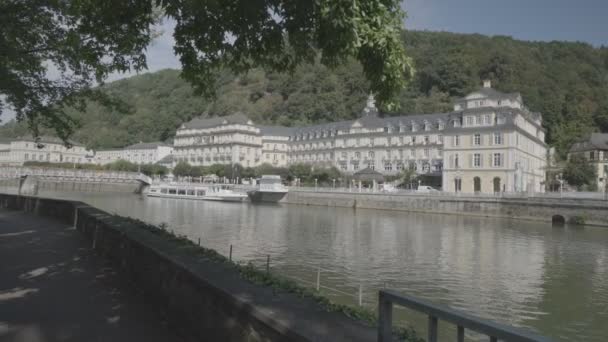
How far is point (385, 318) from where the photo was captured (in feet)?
12.9

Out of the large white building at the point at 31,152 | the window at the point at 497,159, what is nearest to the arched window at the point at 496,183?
the window at the point at 497,159

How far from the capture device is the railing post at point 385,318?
387 centimetres

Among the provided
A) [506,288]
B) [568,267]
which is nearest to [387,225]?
[568,267]

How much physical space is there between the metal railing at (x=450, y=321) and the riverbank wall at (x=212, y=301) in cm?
61

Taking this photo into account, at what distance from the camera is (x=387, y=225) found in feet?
118

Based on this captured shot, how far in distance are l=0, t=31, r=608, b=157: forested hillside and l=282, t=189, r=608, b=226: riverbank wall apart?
1674cm

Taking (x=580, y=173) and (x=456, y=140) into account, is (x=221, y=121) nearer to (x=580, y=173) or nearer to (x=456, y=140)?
(x=456, y=140)

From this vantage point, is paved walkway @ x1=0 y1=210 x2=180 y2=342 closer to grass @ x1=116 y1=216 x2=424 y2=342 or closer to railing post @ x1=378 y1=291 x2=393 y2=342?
grass @ x1=116 y1=216 x2=424 y2=342

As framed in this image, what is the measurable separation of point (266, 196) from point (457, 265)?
2007 inches

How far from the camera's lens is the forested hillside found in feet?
277

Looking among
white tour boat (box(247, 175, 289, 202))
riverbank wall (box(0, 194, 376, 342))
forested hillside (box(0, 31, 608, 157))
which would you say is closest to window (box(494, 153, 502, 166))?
forested hillside (box(0, 31, 608, 157))

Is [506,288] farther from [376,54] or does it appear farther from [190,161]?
[190,161]

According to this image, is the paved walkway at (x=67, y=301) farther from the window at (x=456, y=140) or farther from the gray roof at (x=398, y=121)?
the gray roof at (x=398, y=121)

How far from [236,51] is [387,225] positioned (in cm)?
3134
